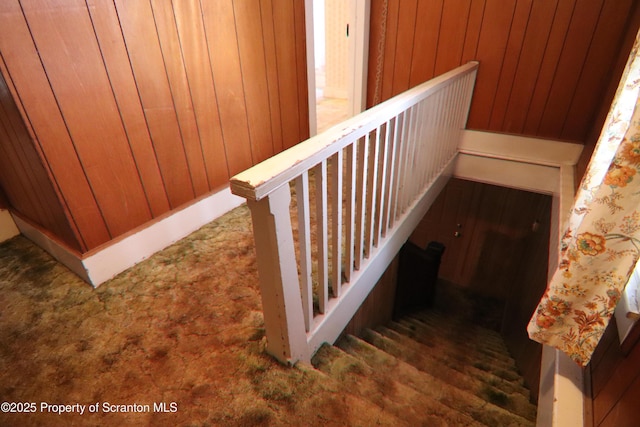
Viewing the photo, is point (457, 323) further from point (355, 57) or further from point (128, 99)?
point (128, 99)

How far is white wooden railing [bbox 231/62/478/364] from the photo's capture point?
1.00 m

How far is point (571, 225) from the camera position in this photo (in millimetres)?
1197

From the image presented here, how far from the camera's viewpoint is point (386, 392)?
1336mm

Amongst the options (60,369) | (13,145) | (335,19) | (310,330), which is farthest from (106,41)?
(335,19)

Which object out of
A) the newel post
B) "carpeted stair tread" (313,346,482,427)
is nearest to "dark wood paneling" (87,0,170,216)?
the newel post

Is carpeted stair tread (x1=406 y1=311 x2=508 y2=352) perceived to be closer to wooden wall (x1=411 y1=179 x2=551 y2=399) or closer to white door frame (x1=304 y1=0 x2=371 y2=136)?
wooden wall (x1=411 y1=179 x2=551 y2=399)

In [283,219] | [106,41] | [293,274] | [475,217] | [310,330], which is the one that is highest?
[106,41]

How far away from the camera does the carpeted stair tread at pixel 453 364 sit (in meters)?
1.94

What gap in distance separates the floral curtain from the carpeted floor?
707 mm

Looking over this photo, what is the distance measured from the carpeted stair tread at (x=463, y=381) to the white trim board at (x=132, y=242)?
1.16m

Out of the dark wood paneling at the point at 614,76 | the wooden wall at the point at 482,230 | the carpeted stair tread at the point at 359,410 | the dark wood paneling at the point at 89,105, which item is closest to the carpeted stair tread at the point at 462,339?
the wooden wall at the point at 482,230

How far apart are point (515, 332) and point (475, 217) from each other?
52.5 inches

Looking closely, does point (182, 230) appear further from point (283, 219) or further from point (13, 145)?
point (283, 219)

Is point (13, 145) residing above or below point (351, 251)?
above
